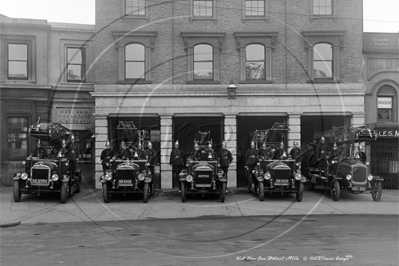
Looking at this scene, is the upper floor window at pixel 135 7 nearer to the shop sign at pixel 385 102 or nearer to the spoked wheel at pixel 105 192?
the spoked wheel at pixel 105 192

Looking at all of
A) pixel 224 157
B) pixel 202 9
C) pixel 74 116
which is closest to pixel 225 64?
pixel 202 9

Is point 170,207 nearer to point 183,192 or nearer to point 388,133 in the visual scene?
point 183,192

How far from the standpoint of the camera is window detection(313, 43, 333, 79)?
2102 cm

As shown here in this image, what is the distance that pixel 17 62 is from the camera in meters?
21.6

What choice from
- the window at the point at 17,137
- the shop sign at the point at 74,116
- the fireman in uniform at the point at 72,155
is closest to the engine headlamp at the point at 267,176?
the fireman in uniform at the point at 72,155

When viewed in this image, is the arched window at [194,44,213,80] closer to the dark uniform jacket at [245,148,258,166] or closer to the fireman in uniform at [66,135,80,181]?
the dark uniform jacket at [245,148,258,166]

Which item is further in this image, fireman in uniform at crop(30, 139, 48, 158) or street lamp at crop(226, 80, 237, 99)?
street lamp at crop(226, 80, 237, 99)

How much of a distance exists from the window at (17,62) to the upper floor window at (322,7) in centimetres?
1447

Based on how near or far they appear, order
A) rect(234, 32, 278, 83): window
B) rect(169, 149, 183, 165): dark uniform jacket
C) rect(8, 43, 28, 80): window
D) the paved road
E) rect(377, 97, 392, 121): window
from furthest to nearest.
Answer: rect(377, 97, 392, 121): window, rect(8, 43, 28, 80): window, rect(234, 32, 278, 83): window, rect(169, 149, 183, 165): dark uniform jacket, the paved road

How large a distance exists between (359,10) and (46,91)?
15774 mm

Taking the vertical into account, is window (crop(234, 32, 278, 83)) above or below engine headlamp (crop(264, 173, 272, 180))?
above

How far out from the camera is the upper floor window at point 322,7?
2125 cm

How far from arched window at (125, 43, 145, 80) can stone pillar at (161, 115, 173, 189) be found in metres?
2.42

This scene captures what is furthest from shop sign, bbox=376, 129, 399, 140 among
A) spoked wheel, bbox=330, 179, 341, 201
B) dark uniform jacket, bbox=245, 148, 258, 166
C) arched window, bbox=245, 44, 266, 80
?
dark uniform jacket, bbox=245, 148, 258, 166
